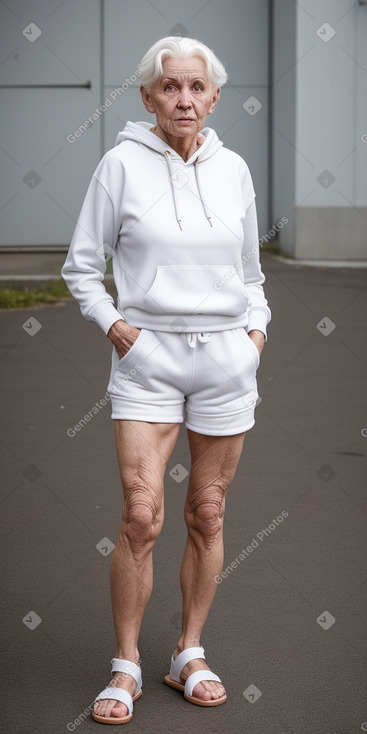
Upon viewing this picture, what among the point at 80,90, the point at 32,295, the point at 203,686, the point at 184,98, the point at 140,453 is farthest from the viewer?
the point at 80,90

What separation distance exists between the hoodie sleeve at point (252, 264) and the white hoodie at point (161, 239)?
131 mm

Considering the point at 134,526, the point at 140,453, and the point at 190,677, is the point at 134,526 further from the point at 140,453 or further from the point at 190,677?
the point at 190,677

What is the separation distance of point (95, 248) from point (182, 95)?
0.52 m

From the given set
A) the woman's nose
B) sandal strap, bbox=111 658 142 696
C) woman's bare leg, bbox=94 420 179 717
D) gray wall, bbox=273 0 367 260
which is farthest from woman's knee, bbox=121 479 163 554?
gray wall, bbox=273 0 367 260

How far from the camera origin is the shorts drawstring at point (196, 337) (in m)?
3.59

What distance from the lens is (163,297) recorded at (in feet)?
11.6

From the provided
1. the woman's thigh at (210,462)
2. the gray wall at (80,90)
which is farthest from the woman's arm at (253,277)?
the gray wall at (80,90)

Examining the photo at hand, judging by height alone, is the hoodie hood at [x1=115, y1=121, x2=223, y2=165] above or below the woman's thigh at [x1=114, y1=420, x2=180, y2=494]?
above

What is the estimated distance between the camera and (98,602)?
15.5 ft

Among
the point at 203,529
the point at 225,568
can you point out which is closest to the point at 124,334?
the point at 203,529

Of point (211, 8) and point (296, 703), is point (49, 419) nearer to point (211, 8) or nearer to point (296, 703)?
point (296, 703)

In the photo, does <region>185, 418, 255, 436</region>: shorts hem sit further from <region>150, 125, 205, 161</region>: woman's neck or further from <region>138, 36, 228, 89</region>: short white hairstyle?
<region>138, 36, 228, 89</region>: short white hairstyle

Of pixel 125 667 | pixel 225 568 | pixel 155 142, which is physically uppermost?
pixel 155 142

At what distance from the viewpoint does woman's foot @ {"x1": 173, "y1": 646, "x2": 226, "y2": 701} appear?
3775 mm
